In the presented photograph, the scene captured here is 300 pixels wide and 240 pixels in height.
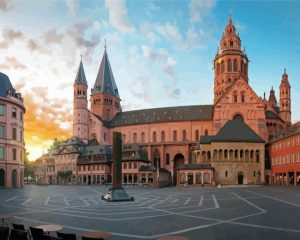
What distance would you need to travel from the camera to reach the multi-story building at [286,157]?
66.6 meters

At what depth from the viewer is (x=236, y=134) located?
8031 centimetres

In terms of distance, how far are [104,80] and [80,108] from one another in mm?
15398

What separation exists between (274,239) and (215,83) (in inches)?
3843

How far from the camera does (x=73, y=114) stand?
117 metres

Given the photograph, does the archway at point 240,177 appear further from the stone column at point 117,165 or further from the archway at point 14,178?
the stone column at point 117,165

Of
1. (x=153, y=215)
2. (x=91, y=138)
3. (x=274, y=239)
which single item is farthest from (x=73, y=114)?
(x=274, y=239)

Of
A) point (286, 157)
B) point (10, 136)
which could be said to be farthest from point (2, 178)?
point (286, 157)

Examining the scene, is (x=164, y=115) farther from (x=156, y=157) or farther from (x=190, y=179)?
(x=190, y=179)

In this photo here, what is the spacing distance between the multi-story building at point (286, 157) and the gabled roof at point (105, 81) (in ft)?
200

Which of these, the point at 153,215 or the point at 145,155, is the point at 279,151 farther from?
the point at 153,215

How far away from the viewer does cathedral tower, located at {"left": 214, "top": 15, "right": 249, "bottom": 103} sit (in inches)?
4161

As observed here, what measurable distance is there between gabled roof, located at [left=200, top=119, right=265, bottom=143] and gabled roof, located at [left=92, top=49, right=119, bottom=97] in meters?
53.5

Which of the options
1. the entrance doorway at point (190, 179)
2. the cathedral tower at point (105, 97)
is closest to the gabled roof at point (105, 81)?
the cathedral tower at point (105, 97)

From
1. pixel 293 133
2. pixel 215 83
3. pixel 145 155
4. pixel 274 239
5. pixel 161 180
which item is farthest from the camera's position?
pixel 215 83
